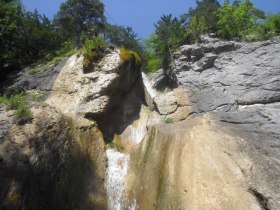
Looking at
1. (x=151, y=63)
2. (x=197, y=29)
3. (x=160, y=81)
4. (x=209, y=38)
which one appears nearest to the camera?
(x=209, y=38)

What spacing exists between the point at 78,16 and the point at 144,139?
22.2 m

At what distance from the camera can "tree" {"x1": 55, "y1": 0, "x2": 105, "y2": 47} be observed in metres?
28.5

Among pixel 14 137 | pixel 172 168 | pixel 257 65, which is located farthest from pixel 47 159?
pixel 257 65

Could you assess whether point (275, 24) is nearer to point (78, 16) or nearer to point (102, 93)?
point (102, 93)

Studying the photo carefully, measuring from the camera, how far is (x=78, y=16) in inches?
1143

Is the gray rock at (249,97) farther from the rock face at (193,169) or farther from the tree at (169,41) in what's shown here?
the tree at (169,41)

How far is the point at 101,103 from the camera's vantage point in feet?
43.6

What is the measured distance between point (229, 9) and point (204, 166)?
1801cm

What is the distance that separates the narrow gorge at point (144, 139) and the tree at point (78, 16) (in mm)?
13468

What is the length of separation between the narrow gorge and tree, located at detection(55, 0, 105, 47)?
13.5 m

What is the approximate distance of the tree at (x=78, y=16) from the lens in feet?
93.7

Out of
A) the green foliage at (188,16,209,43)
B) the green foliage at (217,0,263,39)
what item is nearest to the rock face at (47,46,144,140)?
the green foliage at (188,16,209,43)

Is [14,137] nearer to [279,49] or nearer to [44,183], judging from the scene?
[44,183]

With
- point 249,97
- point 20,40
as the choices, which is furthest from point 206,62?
point 20,40
